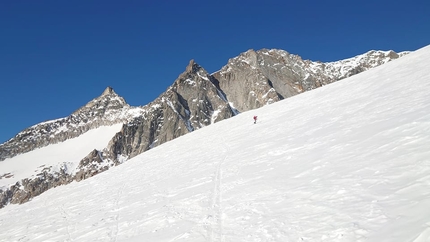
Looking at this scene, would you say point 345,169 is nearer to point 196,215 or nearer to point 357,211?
point 357,211

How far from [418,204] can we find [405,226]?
78 centimetres

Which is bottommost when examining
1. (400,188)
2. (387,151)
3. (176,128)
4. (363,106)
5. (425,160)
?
(400,188)

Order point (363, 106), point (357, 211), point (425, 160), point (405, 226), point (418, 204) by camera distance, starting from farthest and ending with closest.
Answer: point (363, 106), point (425, 160), point (357, 211), point (418, 204), point (405, 226)

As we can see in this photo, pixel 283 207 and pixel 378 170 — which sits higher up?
pixel 378 170

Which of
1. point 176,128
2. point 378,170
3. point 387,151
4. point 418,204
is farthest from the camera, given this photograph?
point 176,128

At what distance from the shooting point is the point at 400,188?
22.9ft

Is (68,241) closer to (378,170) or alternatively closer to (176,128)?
(378,170)

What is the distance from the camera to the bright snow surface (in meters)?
6.68

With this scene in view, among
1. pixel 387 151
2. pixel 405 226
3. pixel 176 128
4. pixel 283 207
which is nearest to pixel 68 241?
pixel 283 207

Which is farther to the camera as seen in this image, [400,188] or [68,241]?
[68,241]

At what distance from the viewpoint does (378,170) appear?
8.54 metres

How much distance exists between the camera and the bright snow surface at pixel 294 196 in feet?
21.9

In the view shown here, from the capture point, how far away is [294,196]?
29.8 feet

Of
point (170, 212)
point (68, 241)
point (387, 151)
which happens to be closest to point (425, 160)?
point (387, 151)
